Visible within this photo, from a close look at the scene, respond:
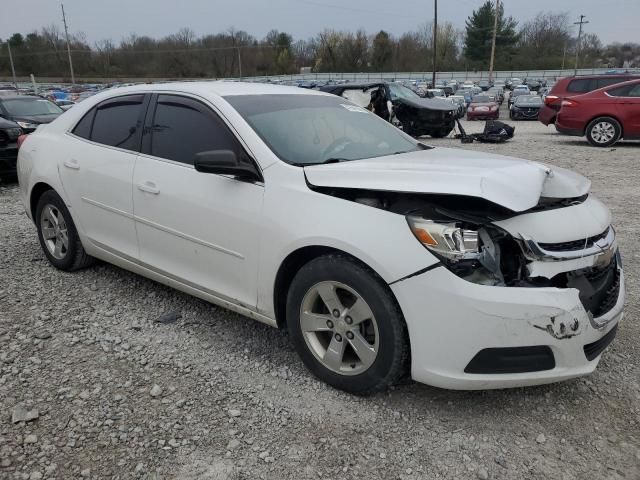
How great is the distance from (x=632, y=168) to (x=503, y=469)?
30.5 feet

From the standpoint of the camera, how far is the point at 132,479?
2.19m

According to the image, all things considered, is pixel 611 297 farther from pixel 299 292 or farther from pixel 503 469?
pixel 299 292

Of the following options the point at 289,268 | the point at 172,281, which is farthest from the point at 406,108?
the point at 289,268

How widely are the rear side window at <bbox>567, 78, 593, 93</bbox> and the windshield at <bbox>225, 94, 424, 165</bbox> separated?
13894 mm

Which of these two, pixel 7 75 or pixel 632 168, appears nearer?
pixel 632 168

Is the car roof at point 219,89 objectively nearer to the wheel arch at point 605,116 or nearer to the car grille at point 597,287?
the car grille at point 597,287

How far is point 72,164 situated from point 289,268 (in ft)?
7.49

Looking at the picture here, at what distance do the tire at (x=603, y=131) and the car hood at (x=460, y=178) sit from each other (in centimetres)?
1105

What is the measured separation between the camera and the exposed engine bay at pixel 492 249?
7.58ft

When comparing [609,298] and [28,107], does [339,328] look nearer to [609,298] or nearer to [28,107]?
[609,298]


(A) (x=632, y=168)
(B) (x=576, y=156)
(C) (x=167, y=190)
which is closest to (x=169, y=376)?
(C) (x=167, y=190)

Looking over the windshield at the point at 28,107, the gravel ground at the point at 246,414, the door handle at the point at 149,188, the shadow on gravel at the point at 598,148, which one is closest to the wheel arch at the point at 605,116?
the shadow on gravel at the point at 598,148

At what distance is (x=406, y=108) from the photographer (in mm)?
14695

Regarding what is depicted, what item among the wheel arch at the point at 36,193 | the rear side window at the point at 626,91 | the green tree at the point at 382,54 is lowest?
the wheel arch at the point at 36,193
